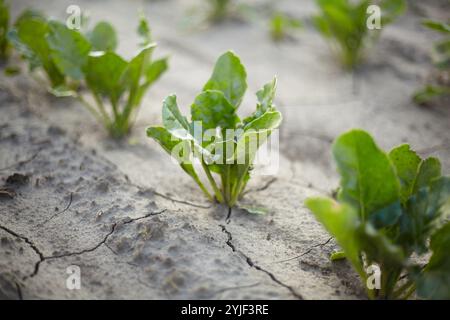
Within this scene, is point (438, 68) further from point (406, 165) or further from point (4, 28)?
point (4, 28)

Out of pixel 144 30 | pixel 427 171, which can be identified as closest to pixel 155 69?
pixel 144 30

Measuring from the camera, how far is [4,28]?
291 cm

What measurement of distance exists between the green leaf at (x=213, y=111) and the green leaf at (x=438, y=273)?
96cm

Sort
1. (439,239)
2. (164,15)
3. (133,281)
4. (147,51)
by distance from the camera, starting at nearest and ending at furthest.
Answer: (439,239), (133,281), (147,51), (164,15)

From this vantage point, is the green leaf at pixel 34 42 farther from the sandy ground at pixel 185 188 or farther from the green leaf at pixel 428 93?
the green leaf at pixel 428 93

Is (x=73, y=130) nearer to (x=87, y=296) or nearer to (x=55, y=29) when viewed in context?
(x=55, y=29)

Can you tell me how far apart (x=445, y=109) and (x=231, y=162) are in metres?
1.94

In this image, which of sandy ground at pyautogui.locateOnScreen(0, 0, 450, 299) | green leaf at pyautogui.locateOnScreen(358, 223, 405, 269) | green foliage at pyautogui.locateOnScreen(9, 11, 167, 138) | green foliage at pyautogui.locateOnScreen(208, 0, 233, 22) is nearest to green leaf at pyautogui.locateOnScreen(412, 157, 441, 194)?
green leaf at pyautogui.locateOnScreen(358, 223, 405, 269)

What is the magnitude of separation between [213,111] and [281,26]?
2140 millimetres

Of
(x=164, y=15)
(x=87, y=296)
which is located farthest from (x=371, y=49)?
(x=87, y=296)

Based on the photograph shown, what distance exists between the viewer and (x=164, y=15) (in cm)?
421

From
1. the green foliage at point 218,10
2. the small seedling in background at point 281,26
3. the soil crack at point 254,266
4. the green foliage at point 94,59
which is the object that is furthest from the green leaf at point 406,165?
the green foliage at point 218,10

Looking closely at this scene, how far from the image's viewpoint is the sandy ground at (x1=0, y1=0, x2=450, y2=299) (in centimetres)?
160

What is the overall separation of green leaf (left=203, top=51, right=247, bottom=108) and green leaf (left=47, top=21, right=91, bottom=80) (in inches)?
31.2
